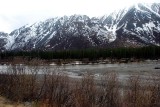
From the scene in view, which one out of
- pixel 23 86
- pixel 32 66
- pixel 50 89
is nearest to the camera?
pixel 50 89

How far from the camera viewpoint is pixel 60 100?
33.4m

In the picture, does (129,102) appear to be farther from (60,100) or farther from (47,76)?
(47,76)

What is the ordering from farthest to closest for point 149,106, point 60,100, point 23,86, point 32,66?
point 32,66, point 23,86, point 60,100, point 149,106

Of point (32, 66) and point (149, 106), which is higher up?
point (32, 66)

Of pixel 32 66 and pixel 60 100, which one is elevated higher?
pixel 32 66

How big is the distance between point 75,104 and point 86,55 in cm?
16689

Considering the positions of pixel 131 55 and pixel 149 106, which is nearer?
pixel 149 106

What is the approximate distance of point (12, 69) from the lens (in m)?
46.6

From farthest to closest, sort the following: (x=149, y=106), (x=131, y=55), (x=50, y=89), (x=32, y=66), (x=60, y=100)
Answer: (x=131, y=55) → (x=32, y=66) → (x=50, y=89) → (x=60, y=100) → (x=149, y=106)

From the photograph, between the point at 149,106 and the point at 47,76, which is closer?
the point at 149,106

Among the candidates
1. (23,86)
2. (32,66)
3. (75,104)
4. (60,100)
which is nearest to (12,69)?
(32,66)

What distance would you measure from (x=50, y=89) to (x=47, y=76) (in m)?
3.36

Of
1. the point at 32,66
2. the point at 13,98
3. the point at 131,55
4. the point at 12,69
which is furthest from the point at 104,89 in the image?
the point at 131,55

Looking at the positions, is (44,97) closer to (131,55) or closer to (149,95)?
(149,95)
